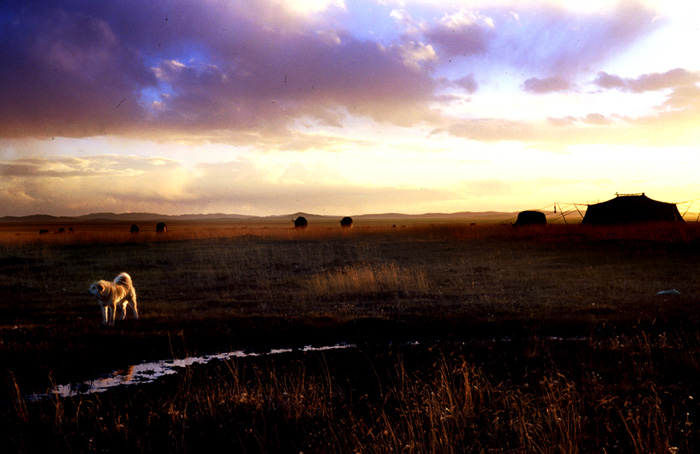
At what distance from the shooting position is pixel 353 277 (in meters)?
20.1

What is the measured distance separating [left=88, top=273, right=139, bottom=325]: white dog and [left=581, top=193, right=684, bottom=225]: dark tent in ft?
123

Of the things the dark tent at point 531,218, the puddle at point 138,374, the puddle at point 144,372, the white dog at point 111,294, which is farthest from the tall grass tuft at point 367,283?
the dark tent at point 531,218

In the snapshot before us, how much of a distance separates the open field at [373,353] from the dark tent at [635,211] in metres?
13.2

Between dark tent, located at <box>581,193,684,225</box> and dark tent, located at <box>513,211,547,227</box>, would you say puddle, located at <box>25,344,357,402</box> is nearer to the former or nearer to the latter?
dark tent, located at <box>581,193,684,225</box>

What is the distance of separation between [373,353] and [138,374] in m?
4.21

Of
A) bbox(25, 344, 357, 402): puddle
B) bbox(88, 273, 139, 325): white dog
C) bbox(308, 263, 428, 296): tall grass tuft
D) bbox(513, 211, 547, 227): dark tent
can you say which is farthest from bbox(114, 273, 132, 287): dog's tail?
bbox(513, 211, 547, 227): dark tent

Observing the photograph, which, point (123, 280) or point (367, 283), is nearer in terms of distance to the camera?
point (123, 280)

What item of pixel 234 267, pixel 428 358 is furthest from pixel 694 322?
pixel 234 267

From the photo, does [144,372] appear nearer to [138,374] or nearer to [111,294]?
[138,374]

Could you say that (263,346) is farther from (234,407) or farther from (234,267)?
(234,267)

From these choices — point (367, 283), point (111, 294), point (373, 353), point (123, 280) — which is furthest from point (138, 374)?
point (367, 283)

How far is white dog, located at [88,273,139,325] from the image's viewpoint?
40.8ft

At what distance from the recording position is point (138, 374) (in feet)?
30.1

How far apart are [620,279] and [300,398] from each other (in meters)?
17.3
